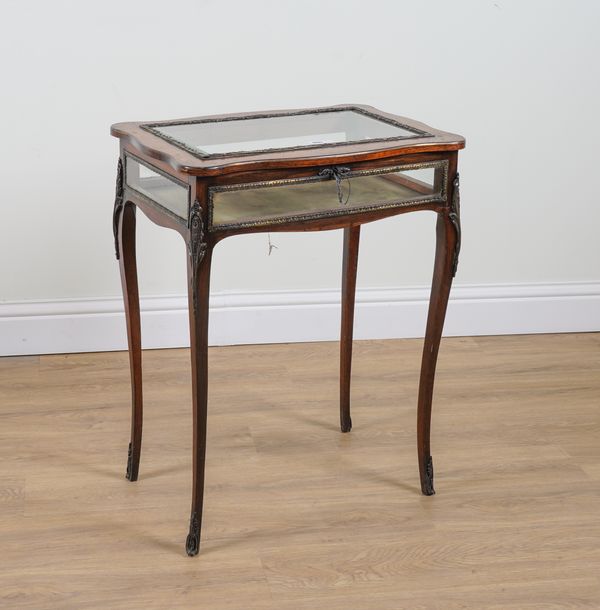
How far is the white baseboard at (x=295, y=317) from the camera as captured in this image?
133 inches

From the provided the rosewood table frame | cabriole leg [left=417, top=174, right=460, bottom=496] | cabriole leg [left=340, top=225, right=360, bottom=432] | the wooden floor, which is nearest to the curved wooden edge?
the rosewood table frame

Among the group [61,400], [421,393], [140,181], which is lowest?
Result: [61,400]

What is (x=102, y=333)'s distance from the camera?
340 centimetres

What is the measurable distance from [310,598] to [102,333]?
1.48 metres

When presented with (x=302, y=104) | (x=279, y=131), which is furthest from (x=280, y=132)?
(x=302, y=104)

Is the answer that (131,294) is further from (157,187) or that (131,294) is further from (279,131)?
(279,131)

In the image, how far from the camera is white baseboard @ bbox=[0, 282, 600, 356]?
11.1ft

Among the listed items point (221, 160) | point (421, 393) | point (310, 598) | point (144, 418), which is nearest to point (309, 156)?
point (221, 160)

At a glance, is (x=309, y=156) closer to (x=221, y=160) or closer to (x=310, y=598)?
(x=221, y=160)

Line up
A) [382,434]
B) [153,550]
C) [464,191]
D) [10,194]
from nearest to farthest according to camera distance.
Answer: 1. [153,550]
2. [382,434]
3. [10,194]
4. [464,191]

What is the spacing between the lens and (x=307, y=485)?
8.61ft

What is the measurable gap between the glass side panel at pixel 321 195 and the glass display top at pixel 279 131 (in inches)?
3.4

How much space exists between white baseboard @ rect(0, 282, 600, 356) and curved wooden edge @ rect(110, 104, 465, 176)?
1.10 meters

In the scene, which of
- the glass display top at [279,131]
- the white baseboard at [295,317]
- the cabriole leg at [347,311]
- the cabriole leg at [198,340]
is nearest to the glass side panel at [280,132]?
the glass display top at [279,131]
